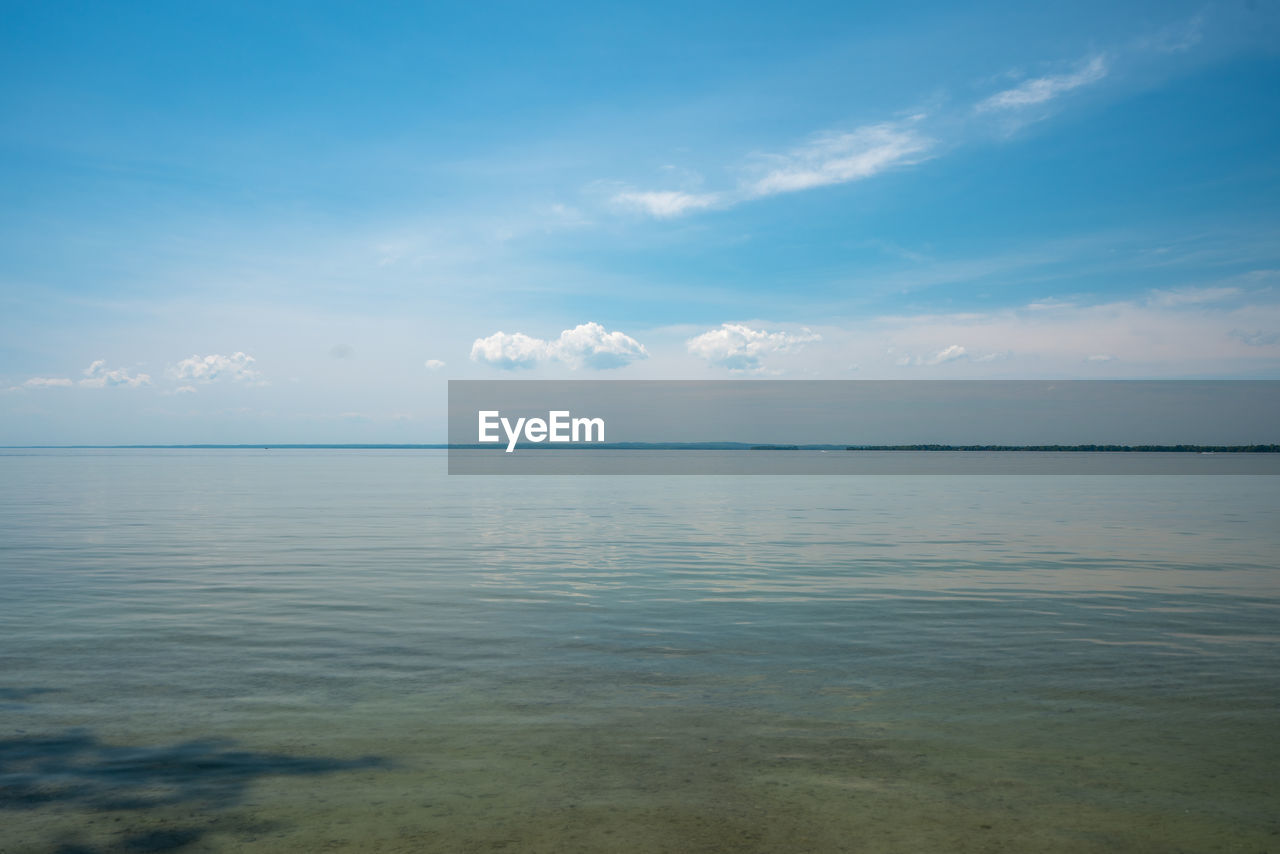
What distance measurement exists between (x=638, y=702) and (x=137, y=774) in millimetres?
5870

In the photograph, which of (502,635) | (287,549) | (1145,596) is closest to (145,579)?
(287,549)

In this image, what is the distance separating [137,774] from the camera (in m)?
8.73

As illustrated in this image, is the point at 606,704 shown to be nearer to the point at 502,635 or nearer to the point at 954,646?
the point at 502,635

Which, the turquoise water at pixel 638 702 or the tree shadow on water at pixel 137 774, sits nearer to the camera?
the tree shadow on water at pixel 137 774

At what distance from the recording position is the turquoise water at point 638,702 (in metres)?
7.77

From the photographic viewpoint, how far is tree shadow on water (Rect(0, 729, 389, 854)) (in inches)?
296

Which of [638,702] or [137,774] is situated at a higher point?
[137,774]

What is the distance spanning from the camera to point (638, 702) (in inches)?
450

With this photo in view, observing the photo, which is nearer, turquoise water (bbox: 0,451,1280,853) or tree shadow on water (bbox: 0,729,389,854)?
tree shadow on water (bbox: 0,729,389,854)

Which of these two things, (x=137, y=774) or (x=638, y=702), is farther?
(x=638, y=702)

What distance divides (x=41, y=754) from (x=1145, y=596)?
22220 mm

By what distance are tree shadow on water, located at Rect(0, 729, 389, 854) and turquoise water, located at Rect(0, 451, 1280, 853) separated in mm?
46

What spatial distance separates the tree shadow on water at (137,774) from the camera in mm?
7527

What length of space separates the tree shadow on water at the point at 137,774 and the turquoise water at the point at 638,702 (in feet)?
0.15
